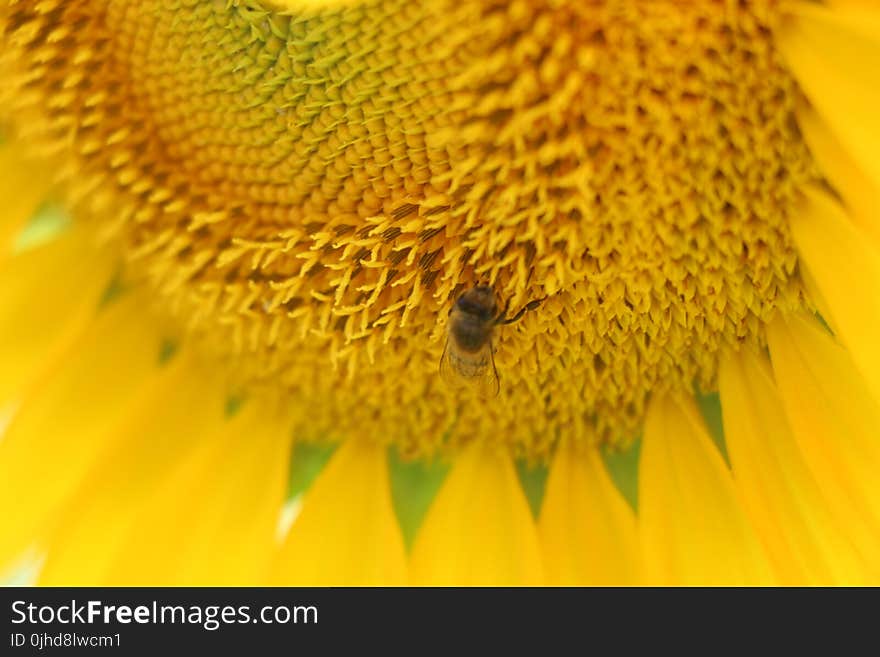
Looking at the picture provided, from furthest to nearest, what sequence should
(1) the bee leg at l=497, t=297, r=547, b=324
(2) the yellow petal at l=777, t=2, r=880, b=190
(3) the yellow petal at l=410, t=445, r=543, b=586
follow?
(3) the yellow petal at l=410, t=445, r=543, b=586 < (1) the bee leg at l=497, t=297, r=547, b=324 < (2) the yellow petal at l=777, t=2, r=880, b=190

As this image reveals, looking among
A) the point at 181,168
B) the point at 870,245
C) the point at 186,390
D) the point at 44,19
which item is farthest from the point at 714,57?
the point at 186,390

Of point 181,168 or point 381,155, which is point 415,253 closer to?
point 381,155

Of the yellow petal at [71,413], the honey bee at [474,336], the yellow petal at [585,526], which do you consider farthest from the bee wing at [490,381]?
the yellow petal at [71,413]

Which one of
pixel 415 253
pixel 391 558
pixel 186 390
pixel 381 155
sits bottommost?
pixel 391 558

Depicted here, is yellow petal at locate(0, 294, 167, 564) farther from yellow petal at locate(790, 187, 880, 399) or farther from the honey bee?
yellow petal at locate(790, 187, 880, 399)

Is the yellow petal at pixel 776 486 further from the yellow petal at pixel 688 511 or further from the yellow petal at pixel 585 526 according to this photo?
the yellow petal at pixel 585 526

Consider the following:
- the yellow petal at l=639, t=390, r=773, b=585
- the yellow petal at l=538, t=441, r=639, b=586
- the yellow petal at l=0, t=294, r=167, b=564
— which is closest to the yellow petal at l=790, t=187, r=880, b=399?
the yellow petal at l=639, t=390, r=773, b=585
